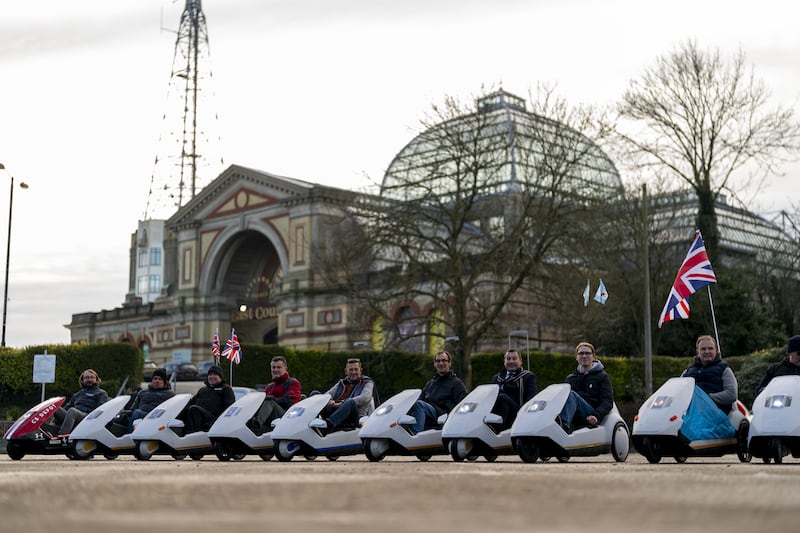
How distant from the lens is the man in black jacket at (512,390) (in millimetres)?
15836

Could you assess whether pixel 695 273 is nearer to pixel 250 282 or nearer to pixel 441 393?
pixel 441 393

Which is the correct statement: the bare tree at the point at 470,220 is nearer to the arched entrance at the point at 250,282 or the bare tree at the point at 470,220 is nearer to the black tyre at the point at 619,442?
the black tyre at the point at 619,442

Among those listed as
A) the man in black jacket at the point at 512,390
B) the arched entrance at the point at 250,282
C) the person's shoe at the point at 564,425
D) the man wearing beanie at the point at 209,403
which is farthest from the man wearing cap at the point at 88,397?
the arched entrance at the point at 250,282

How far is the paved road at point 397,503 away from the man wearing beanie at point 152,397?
9.85 m

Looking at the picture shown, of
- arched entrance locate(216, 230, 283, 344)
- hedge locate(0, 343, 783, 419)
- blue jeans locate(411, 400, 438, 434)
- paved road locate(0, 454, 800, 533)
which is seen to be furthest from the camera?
arched entrance locate(216, 230, 283, 344)

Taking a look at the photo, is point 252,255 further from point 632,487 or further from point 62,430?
point 632,487

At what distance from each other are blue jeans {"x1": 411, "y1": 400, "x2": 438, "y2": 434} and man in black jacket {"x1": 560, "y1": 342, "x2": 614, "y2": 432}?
2.05 metres

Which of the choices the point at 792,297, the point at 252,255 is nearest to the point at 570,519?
the point at 792,297

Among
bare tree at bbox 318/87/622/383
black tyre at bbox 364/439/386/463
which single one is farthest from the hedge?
black tyre at bbox 364/439/386/463

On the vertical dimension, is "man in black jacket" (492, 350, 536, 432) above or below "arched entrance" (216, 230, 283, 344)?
below

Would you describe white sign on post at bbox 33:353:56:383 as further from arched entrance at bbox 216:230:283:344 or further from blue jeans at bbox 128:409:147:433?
arched entrance at bbox 216:230:283:344

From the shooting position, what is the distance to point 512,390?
1609cm

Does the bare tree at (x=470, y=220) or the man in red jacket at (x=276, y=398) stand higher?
the bare tree at (x=470, y=220)

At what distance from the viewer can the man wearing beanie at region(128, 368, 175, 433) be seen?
19250 mm
